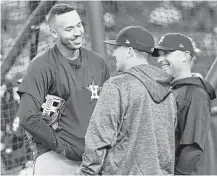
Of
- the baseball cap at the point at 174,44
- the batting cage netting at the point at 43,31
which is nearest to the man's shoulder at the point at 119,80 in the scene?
the baseball cap at the point at 174,44

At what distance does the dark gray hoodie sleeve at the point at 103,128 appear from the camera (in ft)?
8.25

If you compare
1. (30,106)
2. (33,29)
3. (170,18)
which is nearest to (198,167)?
(30,106)

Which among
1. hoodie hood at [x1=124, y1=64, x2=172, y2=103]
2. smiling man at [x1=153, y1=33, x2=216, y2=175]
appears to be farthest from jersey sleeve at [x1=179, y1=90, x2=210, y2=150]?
hoodie hood at [x1=124, y1=64, x2=172, y2=103]

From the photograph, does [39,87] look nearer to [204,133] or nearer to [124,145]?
[124,145]

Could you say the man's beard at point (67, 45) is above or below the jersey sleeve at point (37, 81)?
above

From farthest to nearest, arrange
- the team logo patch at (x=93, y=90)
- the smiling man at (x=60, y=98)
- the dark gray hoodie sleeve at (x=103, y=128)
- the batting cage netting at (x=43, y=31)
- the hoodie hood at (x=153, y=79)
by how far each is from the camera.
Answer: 1. the batting cage netting at (x=43, y=31)
2. the team logo patch at (x=93, y=90)
3. the smiling man at (x=60, y=98)
4. the hoodie hood at (x=153, y=79)
5. the dark gray hoodie sleeve at (x=103, y=128)

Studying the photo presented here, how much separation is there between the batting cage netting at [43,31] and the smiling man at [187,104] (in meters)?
2.22

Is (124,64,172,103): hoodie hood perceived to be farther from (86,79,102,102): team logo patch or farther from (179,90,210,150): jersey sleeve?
(86,79,102,102): team logo patch

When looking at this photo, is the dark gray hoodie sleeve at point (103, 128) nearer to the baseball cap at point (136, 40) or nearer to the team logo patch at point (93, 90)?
the baseball cap at point (136, 40)

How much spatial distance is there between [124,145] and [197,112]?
0.53m

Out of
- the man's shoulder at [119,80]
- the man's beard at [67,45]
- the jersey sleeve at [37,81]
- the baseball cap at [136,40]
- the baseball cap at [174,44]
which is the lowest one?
the jersey sleeve at [37,81]

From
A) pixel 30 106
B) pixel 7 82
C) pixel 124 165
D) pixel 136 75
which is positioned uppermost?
pixel 136 75

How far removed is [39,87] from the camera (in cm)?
302

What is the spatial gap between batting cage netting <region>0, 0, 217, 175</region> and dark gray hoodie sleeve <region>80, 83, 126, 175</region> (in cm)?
283
